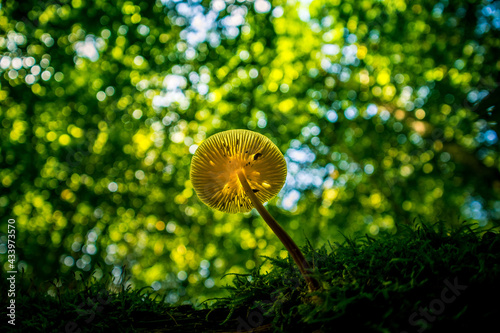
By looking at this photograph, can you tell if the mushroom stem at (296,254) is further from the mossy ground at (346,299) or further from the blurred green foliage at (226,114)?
the blurred green foliage at (226,114)

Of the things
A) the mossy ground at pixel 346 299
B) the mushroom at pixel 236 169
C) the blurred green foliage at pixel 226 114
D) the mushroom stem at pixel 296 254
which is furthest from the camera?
the blurred green foliage at pixel 226 114

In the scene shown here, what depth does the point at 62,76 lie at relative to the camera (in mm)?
5777

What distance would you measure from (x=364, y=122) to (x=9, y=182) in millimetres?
8351

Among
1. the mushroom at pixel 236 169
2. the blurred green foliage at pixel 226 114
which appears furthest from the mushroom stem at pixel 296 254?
the blurred green foliage at pixel 226 114

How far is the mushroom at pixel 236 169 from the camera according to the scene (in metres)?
1.98

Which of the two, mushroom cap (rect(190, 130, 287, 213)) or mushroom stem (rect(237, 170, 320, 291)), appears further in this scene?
mushroom cap (rect(190, 130, 287, 213))

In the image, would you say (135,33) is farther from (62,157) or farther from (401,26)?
(401,26)

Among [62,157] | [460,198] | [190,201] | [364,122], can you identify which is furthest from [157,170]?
[460,198]

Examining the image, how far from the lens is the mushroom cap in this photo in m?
2.01

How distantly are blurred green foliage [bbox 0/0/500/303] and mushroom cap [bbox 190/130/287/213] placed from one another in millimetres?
3605

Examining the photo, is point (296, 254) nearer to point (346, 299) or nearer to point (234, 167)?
point (346, 299)

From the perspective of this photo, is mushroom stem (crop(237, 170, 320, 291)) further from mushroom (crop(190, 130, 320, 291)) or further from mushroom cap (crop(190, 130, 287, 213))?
mushroom cap (crop(190, 130, 287, 213))

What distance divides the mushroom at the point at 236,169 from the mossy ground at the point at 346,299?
465 millimetres

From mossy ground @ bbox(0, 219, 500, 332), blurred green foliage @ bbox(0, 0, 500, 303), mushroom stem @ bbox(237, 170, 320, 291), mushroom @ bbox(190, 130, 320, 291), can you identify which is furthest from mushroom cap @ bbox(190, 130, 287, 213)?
blurred green foliage @ bbox(0, 0, 500, 303)
